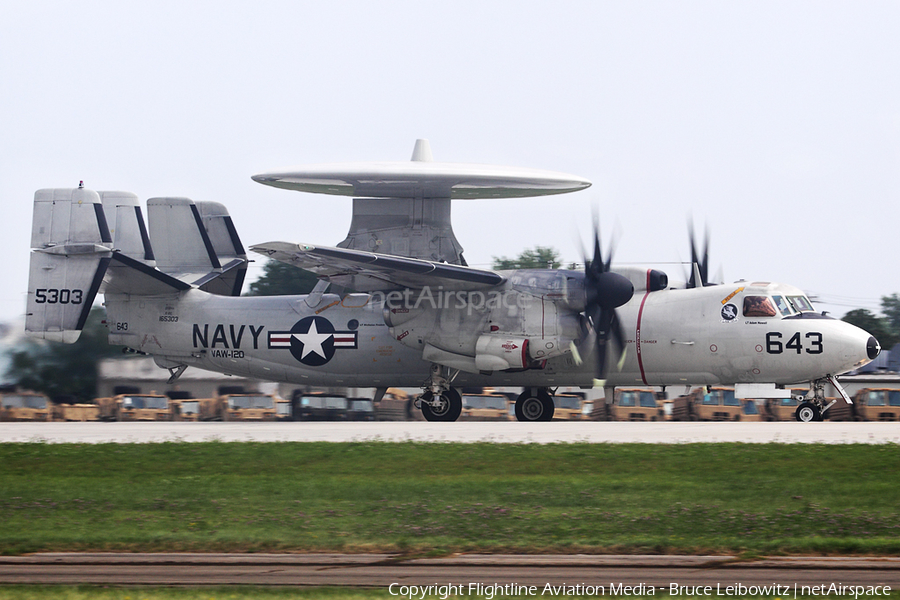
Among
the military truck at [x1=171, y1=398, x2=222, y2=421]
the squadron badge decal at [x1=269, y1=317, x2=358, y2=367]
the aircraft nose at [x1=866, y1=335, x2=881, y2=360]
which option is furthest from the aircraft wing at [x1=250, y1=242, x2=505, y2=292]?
the military truck at [x1=171, y1=398, x2=222, y2=421]

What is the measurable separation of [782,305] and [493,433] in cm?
846

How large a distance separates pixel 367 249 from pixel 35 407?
13556mm

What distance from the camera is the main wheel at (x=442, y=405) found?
87.6 feet

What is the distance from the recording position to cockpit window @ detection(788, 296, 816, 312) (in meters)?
24.7

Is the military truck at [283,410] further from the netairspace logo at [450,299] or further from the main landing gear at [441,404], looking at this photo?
the netairspace logo at [450,299]

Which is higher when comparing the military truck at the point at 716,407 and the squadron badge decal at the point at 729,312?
the squadron badge decal at the point at 729,312

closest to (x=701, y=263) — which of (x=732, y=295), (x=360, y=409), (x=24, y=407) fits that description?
(x=732, y=295)

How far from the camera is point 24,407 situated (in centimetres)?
3288

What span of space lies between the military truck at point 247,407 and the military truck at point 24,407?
18.9 feet

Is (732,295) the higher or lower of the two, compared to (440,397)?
higher

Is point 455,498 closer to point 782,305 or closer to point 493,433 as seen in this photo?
point 493,433

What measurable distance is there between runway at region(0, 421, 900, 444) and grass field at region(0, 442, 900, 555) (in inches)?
53.9

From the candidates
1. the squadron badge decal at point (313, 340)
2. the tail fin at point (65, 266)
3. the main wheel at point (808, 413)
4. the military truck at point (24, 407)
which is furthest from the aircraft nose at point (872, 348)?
the military truck at point (24, 407)

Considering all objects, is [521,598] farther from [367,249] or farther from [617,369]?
[367,249]
